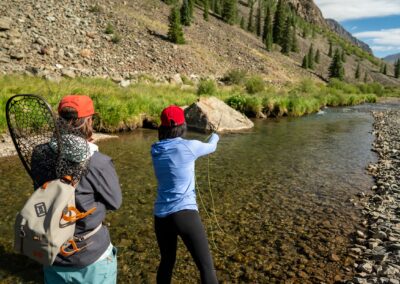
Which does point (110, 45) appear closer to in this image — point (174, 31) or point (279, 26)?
point (174, 31)

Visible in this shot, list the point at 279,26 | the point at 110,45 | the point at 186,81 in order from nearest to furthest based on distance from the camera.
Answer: the point at 186,81
the point at 110,45
the point at 279,26

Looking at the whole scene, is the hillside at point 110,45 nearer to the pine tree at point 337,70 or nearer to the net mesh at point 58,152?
the net mesh at point 58,152

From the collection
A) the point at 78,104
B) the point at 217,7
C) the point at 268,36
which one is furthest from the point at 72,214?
the point at 217,7

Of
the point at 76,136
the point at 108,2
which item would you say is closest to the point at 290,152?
the point at 76,136

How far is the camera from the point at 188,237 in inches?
174

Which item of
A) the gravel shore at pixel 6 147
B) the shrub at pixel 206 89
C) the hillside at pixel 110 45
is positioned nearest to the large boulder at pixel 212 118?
the shrub at pixel 206 89

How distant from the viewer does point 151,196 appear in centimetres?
965

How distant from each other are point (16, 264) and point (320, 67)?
108 metres

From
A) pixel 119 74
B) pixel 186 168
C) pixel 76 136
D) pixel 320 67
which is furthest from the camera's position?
pixel 320 67

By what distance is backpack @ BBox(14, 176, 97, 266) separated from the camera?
262cm

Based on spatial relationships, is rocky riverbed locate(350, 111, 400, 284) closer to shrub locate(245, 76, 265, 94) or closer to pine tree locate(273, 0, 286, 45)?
shrub locate(245, 76, 265, 94)

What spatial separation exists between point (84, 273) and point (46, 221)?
683 mm

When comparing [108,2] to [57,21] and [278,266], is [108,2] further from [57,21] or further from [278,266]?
[278,266]

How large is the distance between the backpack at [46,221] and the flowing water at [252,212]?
135 inches
